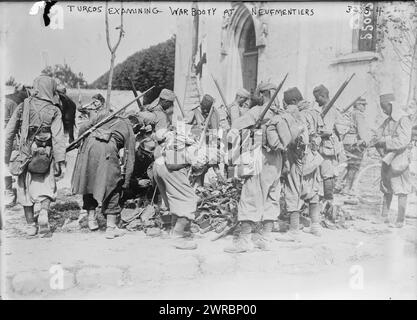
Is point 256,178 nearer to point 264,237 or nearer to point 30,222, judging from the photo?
point 264,237

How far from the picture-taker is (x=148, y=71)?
5.65 metres

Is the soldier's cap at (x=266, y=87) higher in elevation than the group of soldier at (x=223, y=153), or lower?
higher

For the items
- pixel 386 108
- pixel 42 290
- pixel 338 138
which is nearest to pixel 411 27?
pixel 386 108

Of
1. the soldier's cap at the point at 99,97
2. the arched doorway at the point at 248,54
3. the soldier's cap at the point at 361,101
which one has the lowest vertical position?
the soldier's cap at the point at 99,97

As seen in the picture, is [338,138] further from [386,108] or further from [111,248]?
[111,248]

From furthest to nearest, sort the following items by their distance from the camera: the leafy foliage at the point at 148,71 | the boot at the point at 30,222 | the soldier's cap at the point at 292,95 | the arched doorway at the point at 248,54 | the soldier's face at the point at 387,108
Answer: the arched doorway at the point at 248,54, the soldier's face at the point at 387,108, the soldier's cap at the point at 292,95, the leafy foliage at the point at 148,71, the boot at the point at 30,222

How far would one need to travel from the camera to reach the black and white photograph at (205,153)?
17.8 ft

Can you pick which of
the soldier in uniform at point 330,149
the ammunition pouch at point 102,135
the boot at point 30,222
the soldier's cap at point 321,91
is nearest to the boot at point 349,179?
the soldier in uniform at point 330,149

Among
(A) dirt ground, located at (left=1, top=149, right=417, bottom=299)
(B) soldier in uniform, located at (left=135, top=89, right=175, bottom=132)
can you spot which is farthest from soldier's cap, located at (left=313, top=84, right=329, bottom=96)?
(B) soldier in uniform, located at (left=135, top=89, right=175, bottom=132)

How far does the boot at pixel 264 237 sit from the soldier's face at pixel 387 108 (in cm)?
160

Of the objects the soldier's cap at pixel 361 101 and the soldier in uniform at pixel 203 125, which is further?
the soldier's cap at pixel 361 101

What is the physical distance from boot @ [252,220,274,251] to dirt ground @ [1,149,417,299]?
62 millimetres

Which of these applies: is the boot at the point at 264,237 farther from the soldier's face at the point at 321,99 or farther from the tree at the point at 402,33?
the tree at the point at 402,33

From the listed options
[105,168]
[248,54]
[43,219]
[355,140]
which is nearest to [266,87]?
[248,54]
